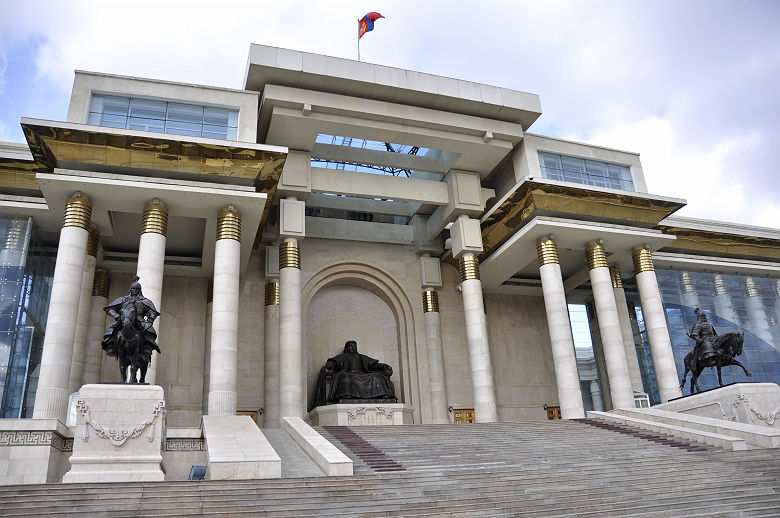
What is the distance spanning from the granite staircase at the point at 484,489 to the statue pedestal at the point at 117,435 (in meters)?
1.95

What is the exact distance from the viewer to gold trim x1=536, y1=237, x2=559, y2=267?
62.8 ft

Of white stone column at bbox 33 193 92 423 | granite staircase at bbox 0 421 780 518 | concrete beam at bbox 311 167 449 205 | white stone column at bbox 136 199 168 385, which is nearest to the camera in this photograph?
granite staircase at bbox 0 421 780 518

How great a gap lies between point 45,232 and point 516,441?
13848mm

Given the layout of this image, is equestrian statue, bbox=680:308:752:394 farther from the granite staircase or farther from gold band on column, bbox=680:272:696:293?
gold band on column, bbox=680:272:696:293

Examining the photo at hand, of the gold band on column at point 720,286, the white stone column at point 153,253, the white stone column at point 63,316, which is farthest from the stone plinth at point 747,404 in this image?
the white stone column at point 63,316

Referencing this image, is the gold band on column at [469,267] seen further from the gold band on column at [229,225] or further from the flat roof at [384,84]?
the gold band on column at [229,225]

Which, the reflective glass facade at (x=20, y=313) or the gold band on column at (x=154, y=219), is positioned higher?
the gold band on column at (x=154, y=219)

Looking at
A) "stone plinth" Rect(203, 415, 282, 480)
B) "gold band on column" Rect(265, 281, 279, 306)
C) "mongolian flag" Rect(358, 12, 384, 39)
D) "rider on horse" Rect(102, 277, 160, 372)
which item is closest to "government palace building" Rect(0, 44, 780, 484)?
"gold band on column" Rect(265, 281, 279, 306)

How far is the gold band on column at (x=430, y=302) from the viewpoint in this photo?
871 inches

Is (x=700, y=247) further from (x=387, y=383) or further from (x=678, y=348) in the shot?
(x=387, y=383)

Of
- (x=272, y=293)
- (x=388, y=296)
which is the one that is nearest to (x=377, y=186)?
(x=388, y=296)

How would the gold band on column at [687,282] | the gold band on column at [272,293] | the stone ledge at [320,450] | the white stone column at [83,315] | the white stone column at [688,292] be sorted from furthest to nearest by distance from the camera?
the gold band on column at [687,282] < the white stone column at [688,292] < the gold band on column at [272,293] < the white stone column at [83,315] < the stone ledge at [320,450]

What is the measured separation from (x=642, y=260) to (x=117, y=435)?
16.4 metres

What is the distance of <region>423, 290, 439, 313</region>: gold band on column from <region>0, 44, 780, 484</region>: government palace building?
0.05 metres
